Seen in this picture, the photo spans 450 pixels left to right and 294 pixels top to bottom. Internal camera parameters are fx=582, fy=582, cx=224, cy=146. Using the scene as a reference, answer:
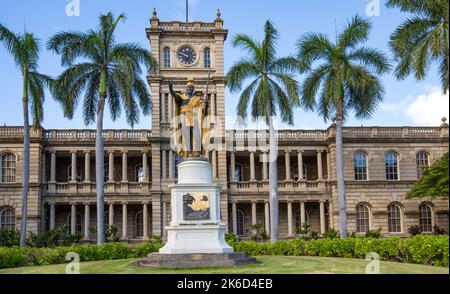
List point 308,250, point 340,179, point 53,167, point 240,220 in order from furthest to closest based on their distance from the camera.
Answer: point 240,220 → point 53,167 → point 340,179 → point 308,250

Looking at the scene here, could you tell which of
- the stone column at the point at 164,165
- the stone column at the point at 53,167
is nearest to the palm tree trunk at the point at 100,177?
the stone column at the point at 164,165

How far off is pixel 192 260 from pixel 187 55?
89.2 ft

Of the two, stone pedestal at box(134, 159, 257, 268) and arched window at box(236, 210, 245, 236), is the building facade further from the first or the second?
stone pedestal at box(134, 159, 257, 268)

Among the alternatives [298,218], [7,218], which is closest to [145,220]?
[7,218]

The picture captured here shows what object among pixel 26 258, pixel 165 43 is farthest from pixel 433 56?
pixel 165 43

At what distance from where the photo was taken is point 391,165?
43906 mm

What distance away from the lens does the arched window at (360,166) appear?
143 feet

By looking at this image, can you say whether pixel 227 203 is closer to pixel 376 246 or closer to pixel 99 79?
pixel 99 79

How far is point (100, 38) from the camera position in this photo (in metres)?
30.5

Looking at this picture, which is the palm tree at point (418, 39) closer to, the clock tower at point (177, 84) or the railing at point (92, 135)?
the clock tower at point (177, 84)

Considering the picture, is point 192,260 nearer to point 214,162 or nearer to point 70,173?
point 214,162

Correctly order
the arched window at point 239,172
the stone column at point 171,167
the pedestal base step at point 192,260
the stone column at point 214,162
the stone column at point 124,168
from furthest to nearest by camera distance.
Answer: the arched window at point 239,172, the stone column at point 124,168, the stone column at point 214,162, the stone column at point 171,167, the pedestal base step at point 192,260

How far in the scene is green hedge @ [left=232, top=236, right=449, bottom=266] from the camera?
19.7 meters

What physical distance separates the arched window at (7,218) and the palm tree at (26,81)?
12.4 meters
